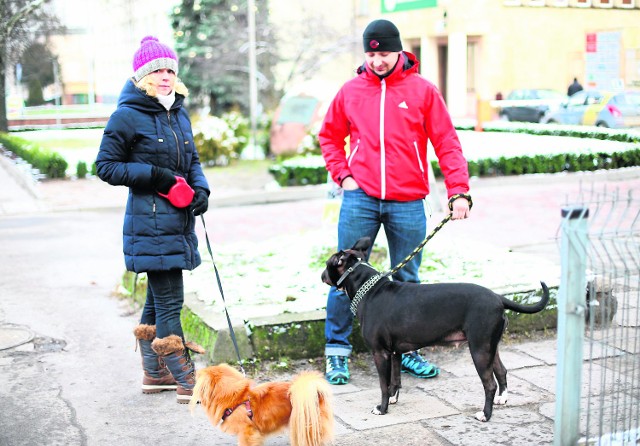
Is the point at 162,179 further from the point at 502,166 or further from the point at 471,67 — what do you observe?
the point at 471,67

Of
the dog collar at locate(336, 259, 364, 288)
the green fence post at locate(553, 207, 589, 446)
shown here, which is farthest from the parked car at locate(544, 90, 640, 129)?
the green fence post at locate(553, 207, 589, 446)

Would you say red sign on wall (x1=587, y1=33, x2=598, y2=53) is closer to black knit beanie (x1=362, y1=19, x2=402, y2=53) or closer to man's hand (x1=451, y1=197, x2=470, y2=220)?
black knit beanie (x1=362, y1=19, x2=402, y2=53)

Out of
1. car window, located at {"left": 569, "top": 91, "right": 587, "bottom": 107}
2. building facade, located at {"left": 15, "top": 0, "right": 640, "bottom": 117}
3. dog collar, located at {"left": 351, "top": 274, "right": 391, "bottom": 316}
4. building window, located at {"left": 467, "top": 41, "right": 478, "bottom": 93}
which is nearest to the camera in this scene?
dog collar, located at {"left": 351, "top": 274, "right": 391, "bottom": 316}

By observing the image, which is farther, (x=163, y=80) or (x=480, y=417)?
(x=163, y=80)

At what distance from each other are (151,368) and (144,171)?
1.24 m

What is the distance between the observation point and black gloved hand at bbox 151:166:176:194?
4.48 m

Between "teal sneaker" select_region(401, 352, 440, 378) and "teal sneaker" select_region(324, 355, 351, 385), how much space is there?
1.21ft

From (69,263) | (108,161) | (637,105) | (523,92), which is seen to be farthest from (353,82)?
(523,92)

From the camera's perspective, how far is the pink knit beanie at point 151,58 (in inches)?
179

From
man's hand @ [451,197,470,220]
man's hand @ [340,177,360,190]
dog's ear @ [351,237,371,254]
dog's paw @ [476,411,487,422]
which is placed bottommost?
dog's paw @ [476,411,487,422]

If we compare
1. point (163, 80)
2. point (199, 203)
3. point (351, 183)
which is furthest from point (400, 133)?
point (163, 80)

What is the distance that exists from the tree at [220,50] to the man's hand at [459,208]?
30.3 metres

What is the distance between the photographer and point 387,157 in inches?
188

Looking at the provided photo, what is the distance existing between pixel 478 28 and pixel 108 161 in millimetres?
17257
